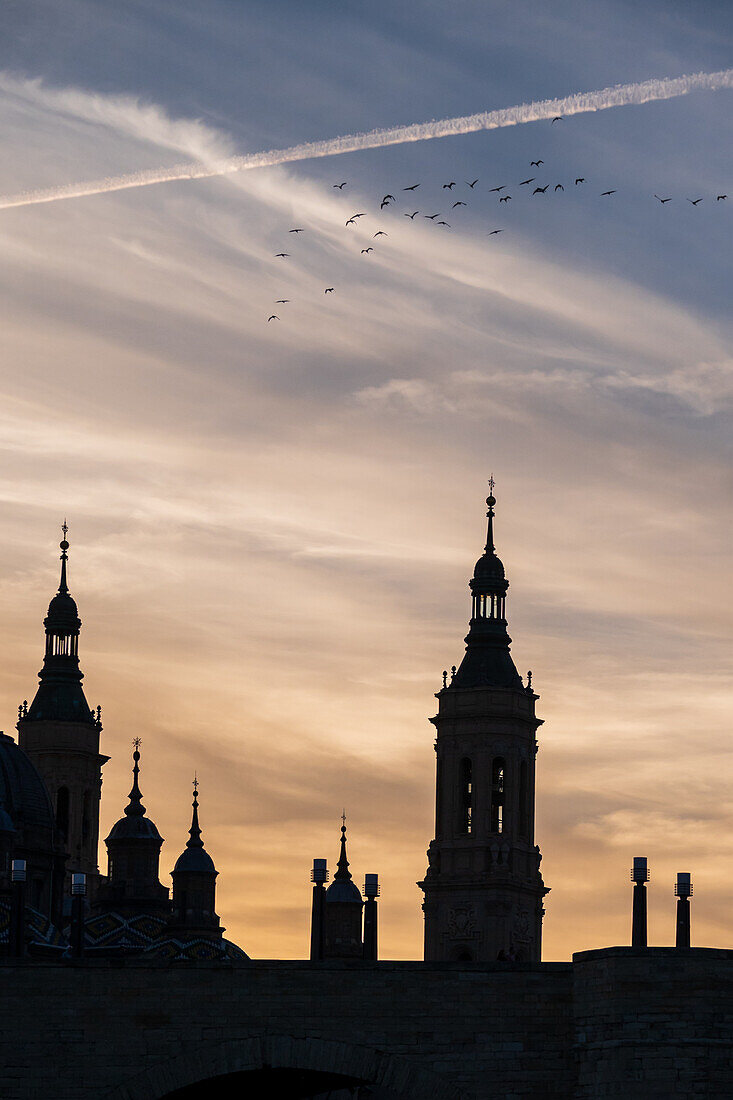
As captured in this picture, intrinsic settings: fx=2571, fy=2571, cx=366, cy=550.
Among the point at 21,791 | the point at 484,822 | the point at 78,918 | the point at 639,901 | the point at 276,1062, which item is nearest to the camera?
the point at 276,1062

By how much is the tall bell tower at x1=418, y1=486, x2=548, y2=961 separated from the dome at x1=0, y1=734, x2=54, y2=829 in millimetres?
25721

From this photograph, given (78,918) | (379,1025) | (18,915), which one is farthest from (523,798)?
(379,1025)

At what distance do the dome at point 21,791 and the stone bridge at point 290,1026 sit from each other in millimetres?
47429

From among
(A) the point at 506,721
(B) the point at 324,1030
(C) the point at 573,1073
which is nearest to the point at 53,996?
(B) the point at 324,1030

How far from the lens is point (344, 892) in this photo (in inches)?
5551

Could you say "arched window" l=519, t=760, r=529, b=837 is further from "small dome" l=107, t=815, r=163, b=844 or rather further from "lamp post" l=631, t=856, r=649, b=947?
"lamp post" l=631, t=856, r=649, b=947

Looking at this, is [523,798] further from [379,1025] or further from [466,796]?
[379,1025]

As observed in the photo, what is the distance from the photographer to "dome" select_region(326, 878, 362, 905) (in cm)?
14038

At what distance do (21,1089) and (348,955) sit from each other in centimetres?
6686

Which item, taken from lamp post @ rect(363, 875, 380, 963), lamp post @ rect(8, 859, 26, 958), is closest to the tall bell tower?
lamp post @ rect(363, 875, 380, 963)

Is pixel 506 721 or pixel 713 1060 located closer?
pixel 713 1060

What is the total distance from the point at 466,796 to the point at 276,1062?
228 feet

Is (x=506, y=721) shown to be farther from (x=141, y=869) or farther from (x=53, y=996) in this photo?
(x=53, y=996)

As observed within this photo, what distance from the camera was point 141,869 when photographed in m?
128
